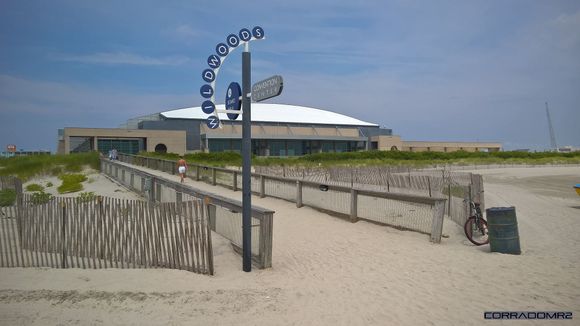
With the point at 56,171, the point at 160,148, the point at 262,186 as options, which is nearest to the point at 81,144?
the point at 160,148

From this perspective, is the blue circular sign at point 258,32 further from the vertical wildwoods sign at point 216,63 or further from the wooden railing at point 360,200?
the wooden railing at point 360,200

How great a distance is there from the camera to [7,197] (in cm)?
1390

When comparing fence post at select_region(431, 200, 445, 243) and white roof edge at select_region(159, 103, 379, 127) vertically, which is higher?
white roof edge at select_region(159, 103, 379, 127)

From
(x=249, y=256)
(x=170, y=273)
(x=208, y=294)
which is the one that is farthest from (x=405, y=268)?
(x=170, y=273)

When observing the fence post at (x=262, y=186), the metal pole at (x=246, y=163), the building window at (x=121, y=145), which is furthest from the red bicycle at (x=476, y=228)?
the building window at (x=121, y=145)

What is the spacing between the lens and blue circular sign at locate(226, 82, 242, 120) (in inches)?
283

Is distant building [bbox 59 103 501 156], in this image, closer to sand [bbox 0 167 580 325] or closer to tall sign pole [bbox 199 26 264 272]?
tall sign pole [bbox 199 26 264 272]

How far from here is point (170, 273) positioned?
6828mm

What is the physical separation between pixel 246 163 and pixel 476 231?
6115 mm

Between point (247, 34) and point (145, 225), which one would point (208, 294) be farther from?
point (247, 34)

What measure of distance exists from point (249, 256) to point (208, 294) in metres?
1.30

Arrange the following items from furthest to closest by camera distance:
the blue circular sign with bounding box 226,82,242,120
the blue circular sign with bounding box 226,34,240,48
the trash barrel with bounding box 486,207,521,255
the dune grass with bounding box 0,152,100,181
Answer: the dune grass with bounding box 0,152,100,181 → the trash barrel with bounding box 486,207,521,255 → the blue circular sign with bounding box 226,34,240,48 → the blue circular sign with bounding box 226,82,242,120

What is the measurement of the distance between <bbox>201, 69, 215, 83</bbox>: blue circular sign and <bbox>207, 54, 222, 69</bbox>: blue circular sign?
0.36 feet

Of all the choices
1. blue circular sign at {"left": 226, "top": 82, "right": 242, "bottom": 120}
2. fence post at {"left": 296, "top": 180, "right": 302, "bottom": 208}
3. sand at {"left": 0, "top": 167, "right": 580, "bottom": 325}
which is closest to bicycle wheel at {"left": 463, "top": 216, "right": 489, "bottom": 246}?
sand at {"left": 0, "top": 167, "right": 580, "bottom": 325}
